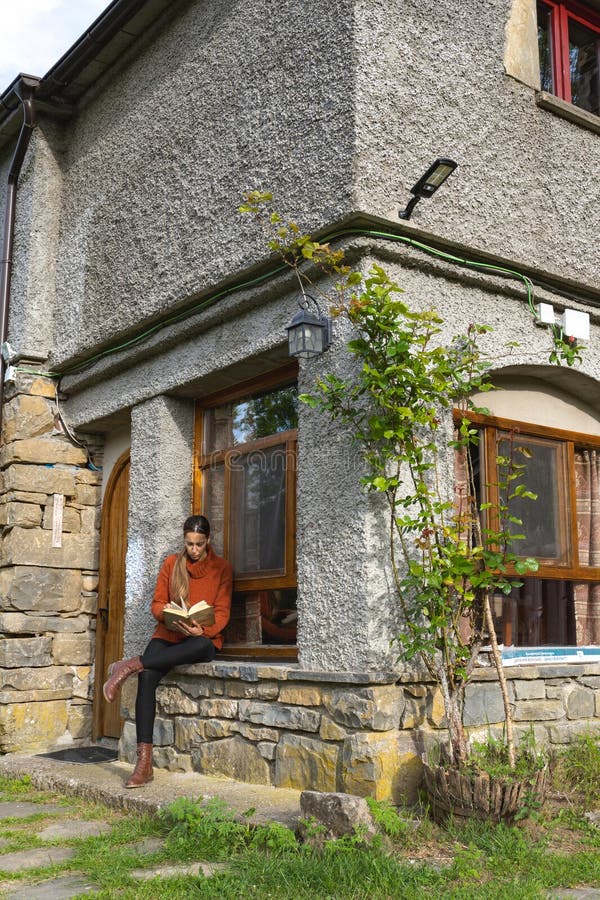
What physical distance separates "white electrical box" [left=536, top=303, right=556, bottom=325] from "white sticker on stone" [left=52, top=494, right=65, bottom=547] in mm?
3903

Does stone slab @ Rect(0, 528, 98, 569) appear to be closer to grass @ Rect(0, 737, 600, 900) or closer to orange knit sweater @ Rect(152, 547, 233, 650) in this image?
orange knit sweater @ Rect(152, 547, 233, 650)

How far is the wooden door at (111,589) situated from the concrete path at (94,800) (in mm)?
813

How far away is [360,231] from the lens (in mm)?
4852

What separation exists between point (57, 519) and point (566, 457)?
386cm

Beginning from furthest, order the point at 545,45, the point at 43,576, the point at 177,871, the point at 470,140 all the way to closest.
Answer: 1. the point at 43,576
2. the point at 545,45
3. the point at 470,140
4. the point at 177,871

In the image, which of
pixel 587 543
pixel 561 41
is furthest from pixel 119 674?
pixel 561 41

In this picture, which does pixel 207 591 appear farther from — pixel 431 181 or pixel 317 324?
pixel 431 181

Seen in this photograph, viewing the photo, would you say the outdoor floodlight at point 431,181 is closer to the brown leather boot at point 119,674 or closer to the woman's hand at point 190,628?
the woman's hand at point 190,628

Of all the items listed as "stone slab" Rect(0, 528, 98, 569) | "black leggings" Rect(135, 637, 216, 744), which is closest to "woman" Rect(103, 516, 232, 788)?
"black leggings" Rect(135, 637, 216, 744)

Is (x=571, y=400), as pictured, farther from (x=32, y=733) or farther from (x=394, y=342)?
(x=32, y=733)

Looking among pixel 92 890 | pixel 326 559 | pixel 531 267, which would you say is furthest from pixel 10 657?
pixel 531 267

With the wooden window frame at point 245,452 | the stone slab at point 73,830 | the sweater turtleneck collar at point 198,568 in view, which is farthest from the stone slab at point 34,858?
the sweater turtleneck collar at point 198,568

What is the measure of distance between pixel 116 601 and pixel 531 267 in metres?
3.97

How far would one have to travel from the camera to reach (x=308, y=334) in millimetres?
4895
